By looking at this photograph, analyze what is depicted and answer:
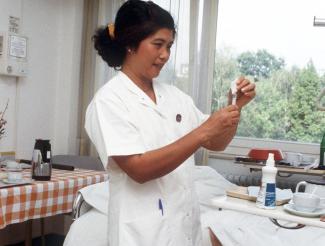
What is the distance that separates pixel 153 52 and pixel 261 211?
1.89 ft

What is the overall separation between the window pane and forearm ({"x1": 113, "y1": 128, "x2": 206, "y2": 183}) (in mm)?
2093

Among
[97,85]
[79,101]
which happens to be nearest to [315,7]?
[97,85]

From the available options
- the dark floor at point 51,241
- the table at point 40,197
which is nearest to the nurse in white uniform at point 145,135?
the table at point 40,197

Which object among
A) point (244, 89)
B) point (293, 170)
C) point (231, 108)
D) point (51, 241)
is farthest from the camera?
point (51, 241)

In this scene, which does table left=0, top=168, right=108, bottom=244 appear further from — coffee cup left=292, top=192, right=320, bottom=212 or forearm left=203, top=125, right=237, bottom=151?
coffee cup left=292, top=192, right=320, bottom=212

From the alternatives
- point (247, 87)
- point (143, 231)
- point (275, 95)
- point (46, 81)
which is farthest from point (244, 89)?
point (46, 81)

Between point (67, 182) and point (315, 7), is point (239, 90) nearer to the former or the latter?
point (67, 182)

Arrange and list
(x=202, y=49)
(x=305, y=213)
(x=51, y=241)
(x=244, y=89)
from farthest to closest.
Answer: (x=51, y=241) → (x=202, y=49) → (x=244, y=89) → (x=305, y=213)

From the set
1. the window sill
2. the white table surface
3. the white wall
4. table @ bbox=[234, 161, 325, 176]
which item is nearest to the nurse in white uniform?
the white table surface

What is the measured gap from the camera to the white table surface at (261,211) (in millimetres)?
1089

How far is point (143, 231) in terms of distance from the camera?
130cm

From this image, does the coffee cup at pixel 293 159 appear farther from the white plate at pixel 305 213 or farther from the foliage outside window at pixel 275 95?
the white plate at pixel 305 213

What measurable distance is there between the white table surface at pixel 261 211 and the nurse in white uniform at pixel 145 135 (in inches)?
6.7

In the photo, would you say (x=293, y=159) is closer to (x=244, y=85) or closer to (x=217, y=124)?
(x=244, y=85)
